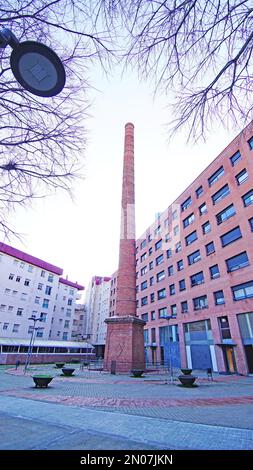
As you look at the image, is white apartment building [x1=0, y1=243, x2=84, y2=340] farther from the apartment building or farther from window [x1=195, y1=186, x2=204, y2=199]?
window [x1=195, y1=186, x2=204, y2=199]

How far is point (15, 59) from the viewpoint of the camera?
2623 mm

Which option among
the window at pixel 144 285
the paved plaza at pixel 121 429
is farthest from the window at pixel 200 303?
the paved plaza at pixel 121 429

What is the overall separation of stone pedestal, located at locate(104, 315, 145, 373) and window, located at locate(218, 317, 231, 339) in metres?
8.12

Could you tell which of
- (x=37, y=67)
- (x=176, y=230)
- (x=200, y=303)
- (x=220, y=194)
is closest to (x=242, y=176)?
(x=220, y=194)

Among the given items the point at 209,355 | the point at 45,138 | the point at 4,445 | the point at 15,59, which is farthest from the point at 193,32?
the point at 209,355

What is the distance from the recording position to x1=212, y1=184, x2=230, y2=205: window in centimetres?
2307

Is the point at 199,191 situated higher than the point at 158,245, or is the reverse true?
the point at 199,191

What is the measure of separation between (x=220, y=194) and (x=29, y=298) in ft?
105

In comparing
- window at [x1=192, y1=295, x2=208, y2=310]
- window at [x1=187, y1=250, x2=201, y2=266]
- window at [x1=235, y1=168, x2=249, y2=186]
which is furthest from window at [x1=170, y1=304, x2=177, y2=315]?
window at [x1=235, y1=168, x2=249, y2=186]

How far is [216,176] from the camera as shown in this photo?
2500 centimetres

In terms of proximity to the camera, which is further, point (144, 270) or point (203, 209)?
point (144, 270)

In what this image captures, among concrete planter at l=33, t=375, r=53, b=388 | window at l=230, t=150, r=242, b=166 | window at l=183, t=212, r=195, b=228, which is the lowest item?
concrete planter at l=33, t=375, r=53, b=388

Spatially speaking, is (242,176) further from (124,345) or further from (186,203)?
(124,345)

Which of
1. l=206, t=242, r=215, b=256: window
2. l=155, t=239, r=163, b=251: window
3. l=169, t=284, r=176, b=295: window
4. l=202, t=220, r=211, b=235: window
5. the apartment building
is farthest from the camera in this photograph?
l=155, t=239, r=163, b=251: window
